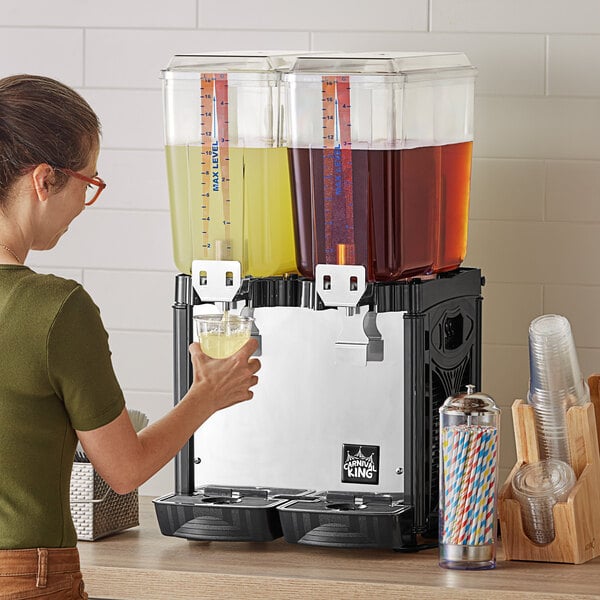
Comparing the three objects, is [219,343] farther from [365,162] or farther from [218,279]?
[365,162]

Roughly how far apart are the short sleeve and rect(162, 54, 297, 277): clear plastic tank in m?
0.46

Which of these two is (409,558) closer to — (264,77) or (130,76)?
Answer: (264,77)

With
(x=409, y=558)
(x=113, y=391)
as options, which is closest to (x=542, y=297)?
(x=409, y=558)

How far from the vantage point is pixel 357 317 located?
1.70 m

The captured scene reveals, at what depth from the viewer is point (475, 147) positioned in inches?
79.8

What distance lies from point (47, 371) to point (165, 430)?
167 mm

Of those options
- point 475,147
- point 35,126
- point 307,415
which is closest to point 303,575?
point 307,415

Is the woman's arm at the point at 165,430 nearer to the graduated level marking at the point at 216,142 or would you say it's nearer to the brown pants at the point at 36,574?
the brown pants at the point at 36,574

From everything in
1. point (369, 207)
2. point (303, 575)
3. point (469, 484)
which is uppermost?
point (369, 207)

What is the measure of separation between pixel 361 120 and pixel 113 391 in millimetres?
587

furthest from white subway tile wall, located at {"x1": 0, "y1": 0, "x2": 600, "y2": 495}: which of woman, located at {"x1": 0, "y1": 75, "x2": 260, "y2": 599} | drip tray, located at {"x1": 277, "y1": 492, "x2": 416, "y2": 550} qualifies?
woman, located at {"x1": 0, "y1": 75, "x2": 260, "y2": 599}

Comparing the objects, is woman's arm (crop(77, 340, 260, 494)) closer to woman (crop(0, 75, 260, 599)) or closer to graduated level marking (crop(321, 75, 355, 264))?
woman (crop(0, 75, 260, 599))

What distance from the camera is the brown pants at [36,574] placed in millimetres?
1296

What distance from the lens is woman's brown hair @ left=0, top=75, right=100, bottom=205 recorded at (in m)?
1.30
